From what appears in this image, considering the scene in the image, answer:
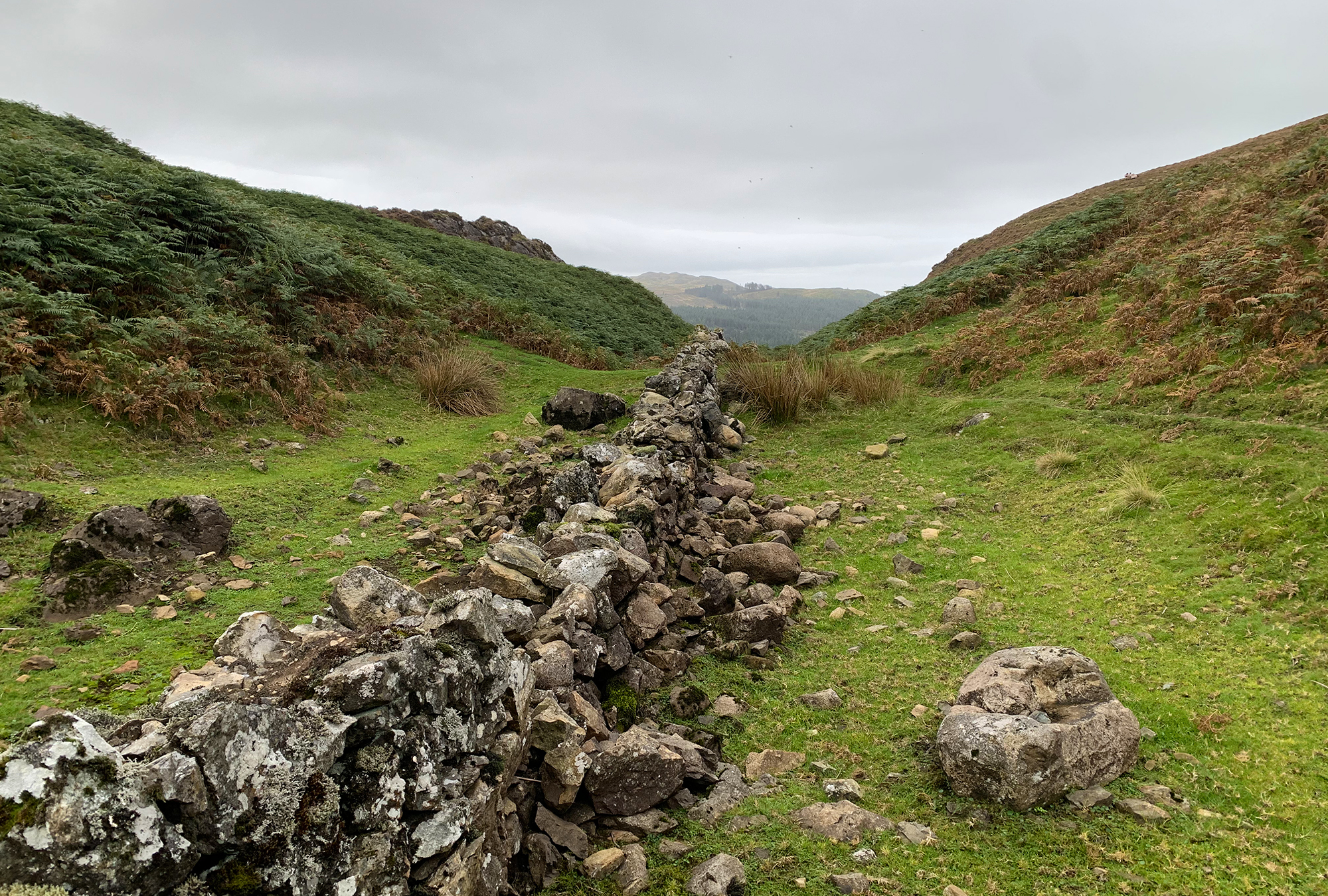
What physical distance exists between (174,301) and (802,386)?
12352 mm

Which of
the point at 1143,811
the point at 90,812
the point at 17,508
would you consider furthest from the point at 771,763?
the point at 17,508

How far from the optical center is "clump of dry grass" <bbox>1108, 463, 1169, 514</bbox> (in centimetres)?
766

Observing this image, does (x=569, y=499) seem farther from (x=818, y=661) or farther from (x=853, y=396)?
(x=853, y=396)

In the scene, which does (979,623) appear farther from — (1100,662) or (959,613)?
(1100,662)

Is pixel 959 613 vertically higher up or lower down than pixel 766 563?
lower down

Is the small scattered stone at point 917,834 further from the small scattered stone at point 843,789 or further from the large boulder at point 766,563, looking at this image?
Answer: the large boulder at point 766,563

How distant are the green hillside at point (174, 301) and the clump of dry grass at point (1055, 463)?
11.6 metres

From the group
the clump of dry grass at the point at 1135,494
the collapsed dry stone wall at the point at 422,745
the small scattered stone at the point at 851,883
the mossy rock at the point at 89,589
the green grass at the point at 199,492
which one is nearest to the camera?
the collapsed dry stone wall at the point at 422,745

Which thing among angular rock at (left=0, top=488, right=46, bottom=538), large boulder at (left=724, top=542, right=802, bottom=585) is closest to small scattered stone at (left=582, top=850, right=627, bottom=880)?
large boulder at (left=724, top=542, right=802, bottom=585)

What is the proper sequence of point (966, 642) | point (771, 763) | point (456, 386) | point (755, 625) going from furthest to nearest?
point (456, 386) → point (755, 625) → point (966, 642) → point (771, 763)

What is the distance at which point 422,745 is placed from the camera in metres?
2.95

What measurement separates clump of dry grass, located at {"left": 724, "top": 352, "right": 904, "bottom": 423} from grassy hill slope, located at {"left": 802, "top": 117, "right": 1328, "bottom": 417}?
6.59 feet

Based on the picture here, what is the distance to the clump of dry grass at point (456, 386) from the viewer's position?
1360 cm

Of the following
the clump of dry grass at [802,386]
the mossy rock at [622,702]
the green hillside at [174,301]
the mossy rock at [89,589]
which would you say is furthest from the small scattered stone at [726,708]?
the clump of dry grass at [802,386]
